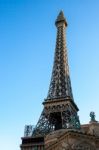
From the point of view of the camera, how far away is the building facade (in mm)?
78725

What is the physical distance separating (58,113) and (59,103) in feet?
10.5

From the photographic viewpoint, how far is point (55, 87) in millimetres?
100000

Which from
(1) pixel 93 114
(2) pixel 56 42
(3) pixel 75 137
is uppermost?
(2) pixel 56 42

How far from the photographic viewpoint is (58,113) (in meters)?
91.0

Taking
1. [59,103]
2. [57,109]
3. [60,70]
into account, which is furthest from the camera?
[60,70]

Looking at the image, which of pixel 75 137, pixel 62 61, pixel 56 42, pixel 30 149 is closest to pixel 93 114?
pixel 30 149

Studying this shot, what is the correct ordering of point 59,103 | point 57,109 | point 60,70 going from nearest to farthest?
point 57,109 < point 59,103 < point 60,70

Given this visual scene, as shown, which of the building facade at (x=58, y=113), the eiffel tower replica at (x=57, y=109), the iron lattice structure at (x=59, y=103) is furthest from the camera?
the iron lattice structure at (x=59, y=103)

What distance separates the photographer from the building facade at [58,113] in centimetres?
7872

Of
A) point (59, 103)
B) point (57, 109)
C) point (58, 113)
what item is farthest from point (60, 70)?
point (58, 113)

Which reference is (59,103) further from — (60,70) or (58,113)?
(60,70)

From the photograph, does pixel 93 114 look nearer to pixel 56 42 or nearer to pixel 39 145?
pixel 39 145

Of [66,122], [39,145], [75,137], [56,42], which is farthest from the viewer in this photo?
[56,42]

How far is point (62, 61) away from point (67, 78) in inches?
287
